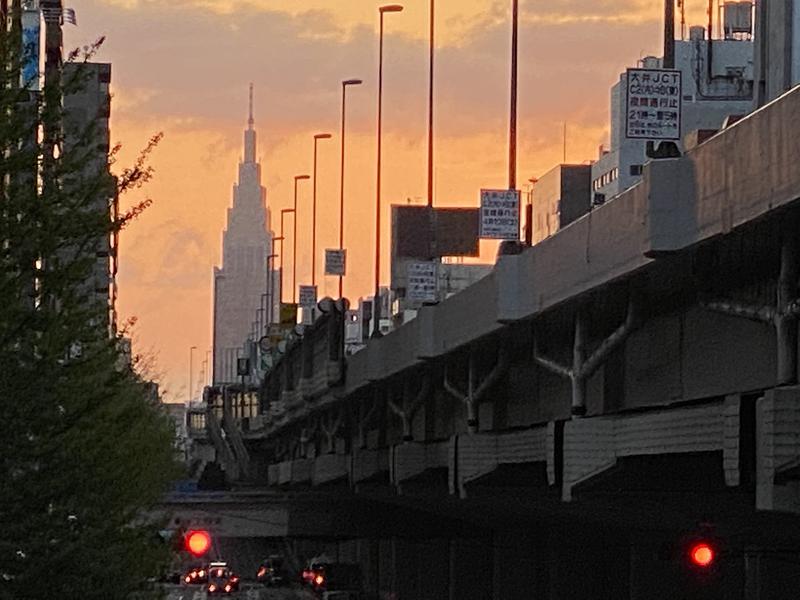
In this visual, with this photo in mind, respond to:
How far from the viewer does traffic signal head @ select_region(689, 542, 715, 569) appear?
113 feet

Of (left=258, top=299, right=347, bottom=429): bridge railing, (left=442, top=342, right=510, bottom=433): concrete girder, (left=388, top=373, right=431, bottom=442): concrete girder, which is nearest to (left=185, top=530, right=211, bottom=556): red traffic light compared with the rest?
(left=442, top=342, right=510, bottom=433): concrete girder

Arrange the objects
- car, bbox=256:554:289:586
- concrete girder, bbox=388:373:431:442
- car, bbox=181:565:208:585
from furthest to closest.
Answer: car, bbox=256:554:289:586 < car, bbox=181:565:208:585 < concrete girder, bbox=388:373:431:442

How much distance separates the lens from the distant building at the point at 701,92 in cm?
10788

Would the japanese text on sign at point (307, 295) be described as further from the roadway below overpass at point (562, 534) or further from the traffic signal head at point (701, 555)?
the traffic signal head at point (701, 555)

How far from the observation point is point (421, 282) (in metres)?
71.6

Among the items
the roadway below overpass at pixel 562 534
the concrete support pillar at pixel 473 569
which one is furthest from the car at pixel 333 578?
the concrete support pillar at pixel 473 569

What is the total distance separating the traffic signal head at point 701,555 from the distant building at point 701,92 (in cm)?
6293

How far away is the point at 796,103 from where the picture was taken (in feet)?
87.5

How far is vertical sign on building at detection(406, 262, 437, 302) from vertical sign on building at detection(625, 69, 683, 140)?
34.7m

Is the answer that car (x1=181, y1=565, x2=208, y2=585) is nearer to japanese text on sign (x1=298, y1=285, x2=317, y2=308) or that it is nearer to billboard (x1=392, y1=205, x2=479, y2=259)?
billboard (x1=392, y1=205, x2=479, y2=259)

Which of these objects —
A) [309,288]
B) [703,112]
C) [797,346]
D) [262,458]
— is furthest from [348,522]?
[797,346]

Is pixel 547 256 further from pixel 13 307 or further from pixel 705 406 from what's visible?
pixel 13 307

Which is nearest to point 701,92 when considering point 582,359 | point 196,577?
point 196,577

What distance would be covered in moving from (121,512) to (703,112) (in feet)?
240
